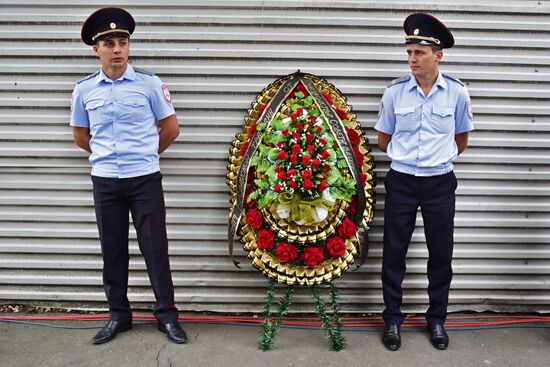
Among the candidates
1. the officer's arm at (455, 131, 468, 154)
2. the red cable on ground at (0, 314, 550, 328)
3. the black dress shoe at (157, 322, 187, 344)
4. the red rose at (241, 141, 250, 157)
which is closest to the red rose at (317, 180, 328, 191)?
the red rose at (241, 141, 250, 157)

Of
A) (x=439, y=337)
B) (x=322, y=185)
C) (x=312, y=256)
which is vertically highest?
(x=322, y=185)

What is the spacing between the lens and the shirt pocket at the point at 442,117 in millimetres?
4235

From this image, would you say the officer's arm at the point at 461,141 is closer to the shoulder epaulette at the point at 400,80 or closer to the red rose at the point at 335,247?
the shoulder epaulette at the point at 400,80

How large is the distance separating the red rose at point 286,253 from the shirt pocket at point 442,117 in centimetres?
132

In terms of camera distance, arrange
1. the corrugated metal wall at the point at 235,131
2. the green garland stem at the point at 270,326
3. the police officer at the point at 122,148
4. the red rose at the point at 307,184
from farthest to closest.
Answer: the corrugated metal wall at the point at 235,131 < the green garland stem at the point at 270,326 < the police officer at the point at 122,148 < the red rose at the point at 307,184

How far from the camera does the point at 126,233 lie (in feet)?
14.8

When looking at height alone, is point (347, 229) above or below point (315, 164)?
below

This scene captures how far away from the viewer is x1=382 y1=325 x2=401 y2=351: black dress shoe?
174 inches

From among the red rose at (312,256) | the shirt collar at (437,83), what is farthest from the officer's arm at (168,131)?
the shirt collar at (437,83)

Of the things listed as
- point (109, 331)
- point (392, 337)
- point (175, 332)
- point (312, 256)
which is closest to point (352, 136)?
point (312, 256)

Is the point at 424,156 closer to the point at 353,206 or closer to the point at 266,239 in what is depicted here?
the point at 353,206

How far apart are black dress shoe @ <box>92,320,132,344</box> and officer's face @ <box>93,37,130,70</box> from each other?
1886 millimetres

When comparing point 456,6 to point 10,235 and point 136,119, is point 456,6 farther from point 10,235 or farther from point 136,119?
point 10,235

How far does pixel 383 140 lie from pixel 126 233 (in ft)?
6.66
